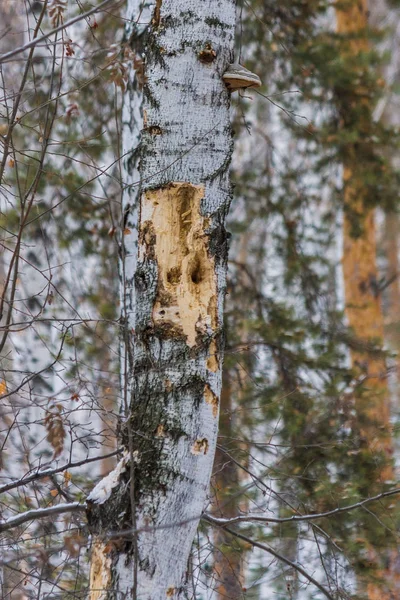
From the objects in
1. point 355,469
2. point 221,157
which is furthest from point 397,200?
point 221,157

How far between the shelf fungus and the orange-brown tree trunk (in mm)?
2561

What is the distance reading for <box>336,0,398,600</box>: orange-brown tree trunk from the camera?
5306 mm

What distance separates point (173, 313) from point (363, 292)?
6.05 m

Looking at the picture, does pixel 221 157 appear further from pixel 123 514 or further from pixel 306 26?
pixel 306 26

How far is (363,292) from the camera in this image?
8.29 metres

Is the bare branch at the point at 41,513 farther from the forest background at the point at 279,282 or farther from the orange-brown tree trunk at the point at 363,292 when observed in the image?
the orange-brown tree trunk at the point at 363,292

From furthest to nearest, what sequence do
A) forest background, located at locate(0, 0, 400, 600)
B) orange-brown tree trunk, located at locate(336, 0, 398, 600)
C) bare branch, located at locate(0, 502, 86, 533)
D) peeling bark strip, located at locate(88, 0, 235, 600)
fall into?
orange-brown tree trunk, located at locate(336, 0, 398, 600)
forest background, located at locate(0, 0, 400, 600)
bare branch, located at locate(0, 502, 86, 533)
peeling bark strip, located at locate(88, 0, 235, 600)

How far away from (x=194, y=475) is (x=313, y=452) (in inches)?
123

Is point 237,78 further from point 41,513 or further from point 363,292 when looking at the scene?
point 363,292

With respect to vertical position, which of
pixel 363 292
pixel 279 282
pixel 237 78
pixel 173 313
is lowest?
pixel 173 313

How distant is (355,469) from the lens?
214 inches

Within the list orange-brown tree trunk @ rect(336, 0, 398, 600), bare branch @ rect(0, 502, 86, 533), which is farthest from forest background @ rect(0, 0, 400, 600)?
bare branch @ rect(0, 502, 86, 533)

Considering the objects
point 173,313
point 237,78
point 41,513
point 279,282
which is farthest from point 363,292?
point 41,513

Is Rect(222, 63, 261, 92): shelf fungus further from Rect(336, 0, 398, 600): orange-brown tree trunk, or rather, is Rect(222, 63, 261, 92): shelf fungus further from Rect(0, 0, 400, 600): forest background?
Rect(336, 0, 398, 600): orange-brown tree trunk
